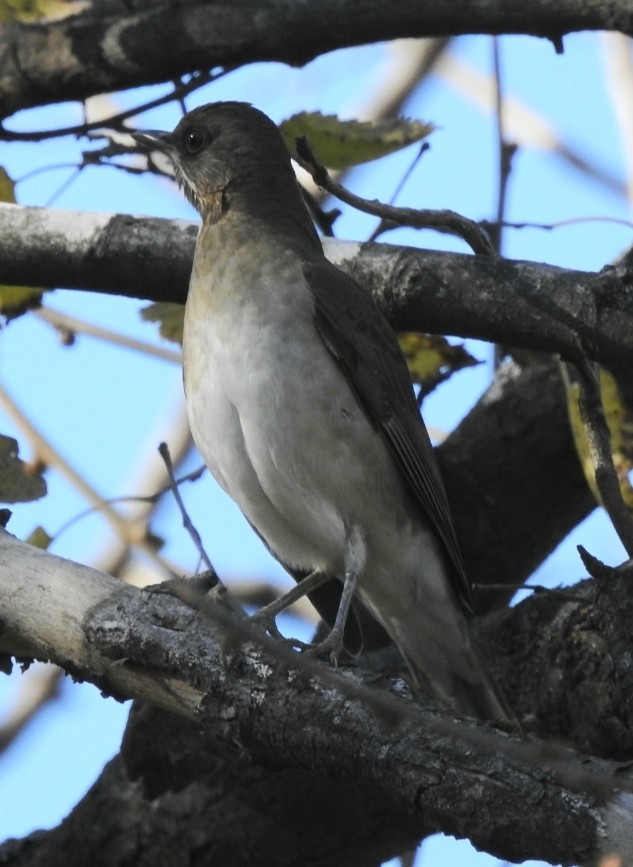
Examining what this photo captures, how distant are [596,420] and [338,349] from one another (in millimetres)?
1076

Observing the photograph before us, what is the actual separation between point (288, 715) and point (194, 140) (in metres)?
3.34

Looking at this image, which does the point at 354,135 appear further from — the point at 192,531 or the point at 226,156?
the point at 192,531

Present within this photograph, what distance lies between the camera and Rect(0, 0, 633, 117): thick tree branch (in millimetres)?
5293

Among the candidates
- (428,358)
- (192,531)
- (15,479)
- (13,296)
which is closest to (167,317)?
(13,296)

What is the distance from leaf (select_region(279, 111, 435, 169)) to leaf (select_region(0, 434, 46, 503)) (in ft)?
5.29

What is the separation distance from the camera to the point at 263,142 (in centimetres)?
631

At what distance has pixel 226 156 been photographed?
6258mm

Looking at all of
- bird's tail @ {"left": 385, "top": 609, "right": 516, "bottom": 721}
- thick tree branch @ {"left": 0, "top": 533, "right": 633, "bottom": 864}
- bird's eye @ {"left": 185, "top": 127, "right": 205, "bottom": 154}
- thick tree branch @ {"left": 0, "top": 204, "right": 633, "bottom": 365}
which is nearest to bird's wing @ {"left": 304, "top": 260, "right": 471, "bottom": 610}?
thick tree branch @ {"left": 0, "top": 204, "right": 633, "bottom": 365}

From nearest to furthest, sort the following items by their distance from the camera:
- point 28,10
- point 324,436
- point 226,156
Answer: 1. point 324,436
2. point 28,10
3. point 226,156

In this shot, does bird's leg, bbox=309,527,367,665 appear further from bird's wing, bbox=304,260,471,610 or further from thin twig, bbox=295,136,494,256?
thin twig, bbox=295,136,494,256

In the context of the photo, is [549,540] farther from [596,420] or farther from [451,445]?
[596,420]

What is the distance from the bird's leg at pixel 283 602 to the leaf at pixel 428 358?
40.7 inches

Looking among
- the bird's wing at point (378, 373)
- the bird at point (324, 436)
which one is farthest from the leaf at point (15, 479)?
the bird's wing at point (378, 373)

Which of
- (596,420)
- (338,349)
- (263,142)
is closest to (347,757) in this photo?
(596,420)
